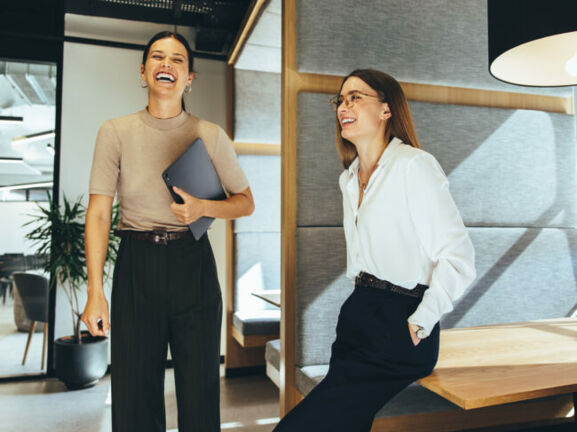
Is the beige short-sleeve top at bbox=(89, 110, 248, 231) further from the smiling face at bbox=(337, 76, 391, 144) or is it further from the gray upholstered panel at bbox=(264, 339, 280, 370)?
the gray upholstered panel at bbox=(264, 339, 280, 370)

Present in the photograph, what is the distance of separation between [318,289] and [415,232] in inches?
30.4

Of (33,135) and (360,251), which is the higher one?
(33,135)

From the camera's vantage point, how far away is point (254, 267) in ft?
11.5

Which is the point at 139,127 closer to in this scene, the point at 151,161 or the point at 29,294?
the point at 151,161

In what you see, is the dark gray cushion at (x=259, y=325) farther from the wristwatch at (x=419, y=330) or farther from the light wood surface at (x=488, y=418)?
the wristwatch at (x=419, y=330)

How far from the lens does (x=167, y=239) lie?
1.44 meters

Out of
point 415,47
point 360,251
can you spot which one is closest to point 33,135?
point 415,47

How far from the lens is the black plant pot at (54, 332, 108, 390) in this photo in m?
3.17

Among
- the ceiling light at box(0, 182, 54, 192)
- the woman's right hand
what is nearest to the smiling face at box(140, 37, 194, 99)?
the woman's right hand

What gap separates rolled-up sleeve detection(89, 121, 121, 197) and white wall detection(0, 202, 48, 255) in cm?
287

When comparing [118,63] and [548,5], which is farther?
[118,63]

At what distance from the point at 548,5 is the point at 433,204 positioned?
592mm

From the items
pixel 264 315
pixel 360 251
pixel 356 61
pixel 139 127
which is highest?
pixel 356 61

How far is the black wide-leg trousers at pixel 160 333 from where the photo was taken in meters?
1.41
